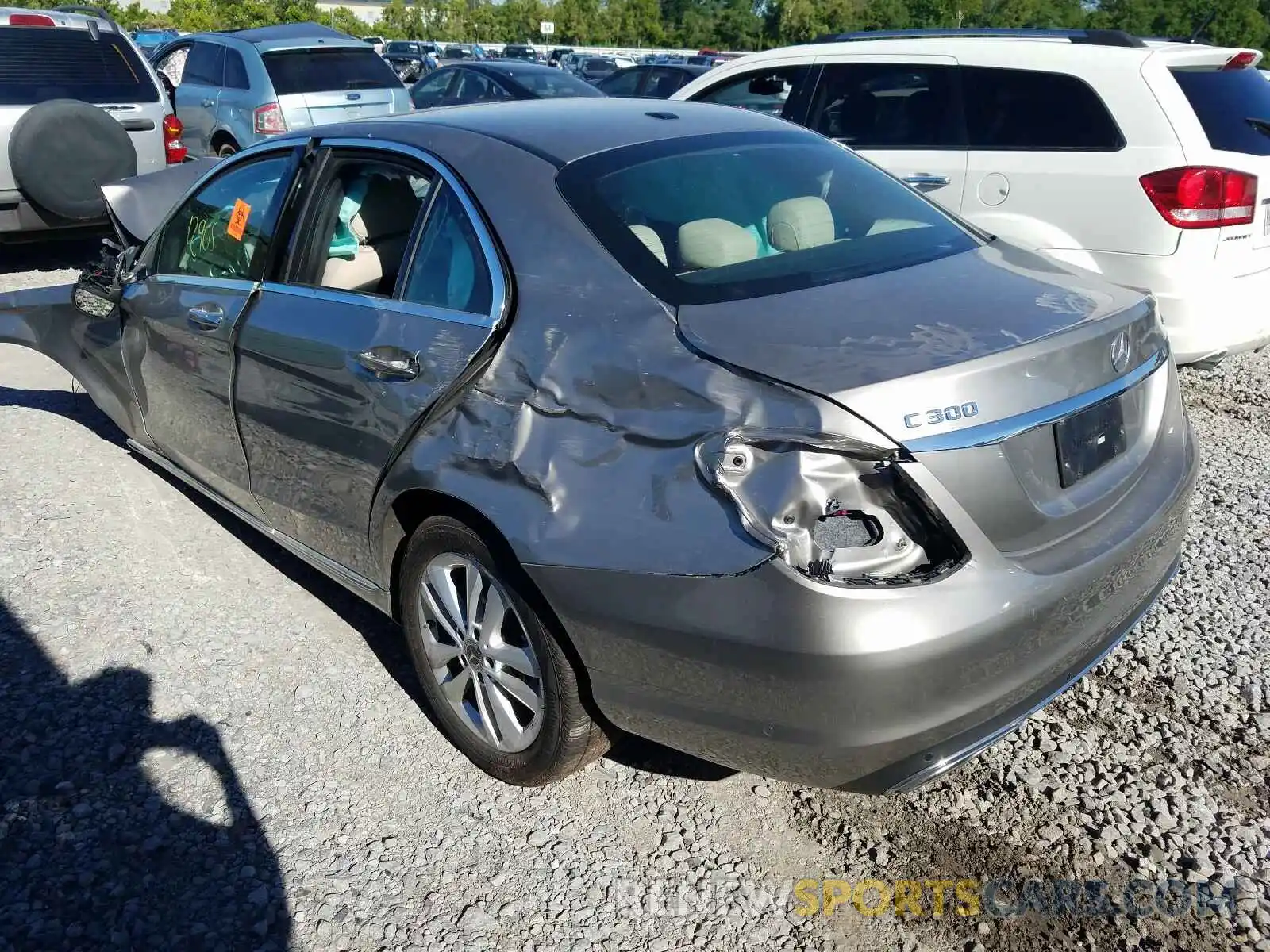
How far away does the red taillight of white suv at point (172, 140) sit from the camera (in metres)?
8.94

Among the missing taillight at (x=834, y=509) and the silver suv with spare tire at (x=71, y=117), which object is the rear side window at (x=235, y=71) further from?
the missing taillight at (x=834, y=509)

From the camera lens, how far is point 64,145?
7516 mm

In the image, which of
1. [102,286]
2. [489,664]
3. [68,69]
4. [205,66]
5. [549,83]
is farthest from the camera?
[549,83]

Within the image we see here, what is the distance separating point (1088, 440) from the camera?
2463 millimetres

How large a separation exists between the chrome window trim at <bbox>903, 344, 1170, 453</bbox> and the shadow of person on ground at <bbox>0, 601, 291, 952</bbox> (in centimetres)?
180

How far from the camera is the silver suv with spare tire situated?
750 cm

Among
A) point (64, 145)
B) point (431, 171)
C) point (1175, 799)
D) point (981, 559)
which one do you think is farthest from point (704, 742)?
point (64, 145)

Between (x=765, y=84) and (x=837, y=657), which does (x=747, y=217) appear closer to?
(x=837, y=657)

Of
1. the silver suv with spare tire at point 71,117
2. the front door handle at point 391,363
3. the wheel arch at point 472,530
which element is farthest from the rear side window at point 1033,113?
the silver suv with spare tire at point 71,117

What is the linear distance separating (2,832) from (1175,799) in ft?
9.81

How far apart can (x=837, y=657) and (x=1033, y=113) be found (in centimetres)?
438

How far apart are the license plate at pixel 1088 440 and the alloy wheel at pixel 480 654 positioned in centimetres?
130

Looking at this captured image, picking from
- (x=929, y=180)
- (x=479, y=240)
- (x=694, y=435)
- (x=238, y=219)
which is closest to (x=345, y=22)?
(x=929, y=180)

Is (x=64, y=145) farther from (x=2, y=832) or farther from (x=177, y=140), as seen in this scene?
(x=2, y=832)
